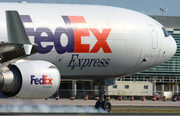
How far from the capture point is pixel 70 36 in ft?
59.7

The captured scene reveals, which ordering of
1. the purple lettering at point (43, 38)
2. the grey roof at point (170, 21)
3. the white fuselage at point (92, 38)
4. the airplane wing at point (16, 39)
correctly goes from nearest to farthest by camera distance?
the airplane wing at point (16, 39)
the purple lettering at point (43, 38)
the white fuselage at point (92, 38)
the grey roof at point (170, 21)

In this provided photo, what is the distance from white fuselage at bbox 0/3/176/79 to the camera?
17.8 metres

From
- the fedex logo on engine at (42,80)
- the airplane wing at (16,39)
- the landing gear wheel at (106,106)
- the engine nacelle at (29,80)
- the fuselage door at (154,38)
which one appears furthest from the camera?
the landing gear wheel at (106,106)

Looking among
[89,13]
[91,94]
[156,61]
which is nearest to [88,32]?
[89,13]

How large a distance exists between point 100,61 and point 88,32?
1764 millimetres

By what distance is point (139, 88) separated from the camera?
5288cm

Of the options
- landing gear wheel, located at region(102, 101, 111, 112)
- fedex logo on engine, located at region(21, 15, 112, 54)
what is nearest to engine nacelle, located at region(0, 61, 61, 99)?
fedex logo on engine, located at region(21, 15, 112, 54)

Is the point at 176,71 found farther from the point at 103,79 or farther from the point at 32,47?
the point at 32,47

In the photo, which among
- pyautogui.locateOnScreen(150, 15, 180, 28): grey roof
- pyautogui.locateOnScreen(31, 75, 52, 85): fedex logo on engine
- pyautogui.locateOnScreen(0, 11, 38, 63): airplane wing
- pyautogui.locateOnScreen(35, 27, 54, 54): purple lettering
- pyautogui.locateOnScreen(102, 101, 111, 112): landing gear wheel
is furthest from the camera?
pyautogui.locateOnScreen(150, 15, 180, 28): grey roof

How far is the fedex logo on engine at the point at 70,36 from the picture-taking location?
691 inches

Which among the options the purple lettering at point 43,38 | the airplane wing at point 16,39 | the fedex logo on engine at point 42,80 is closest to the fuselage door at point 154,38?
the purple lettering at point 43,38

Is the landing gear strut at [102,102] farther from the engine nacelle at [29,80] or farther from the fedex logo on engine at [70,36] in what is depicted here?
the engine nacelle at [29,80]

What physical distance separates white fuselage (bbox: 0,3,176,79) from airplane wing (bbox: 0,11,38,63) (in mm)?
3289

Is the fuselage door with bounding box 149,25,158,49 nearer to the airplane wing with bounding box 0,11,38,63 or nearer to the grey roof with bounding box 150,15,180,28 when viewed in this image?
the airplane wing with bounding box 0,11,38,63
